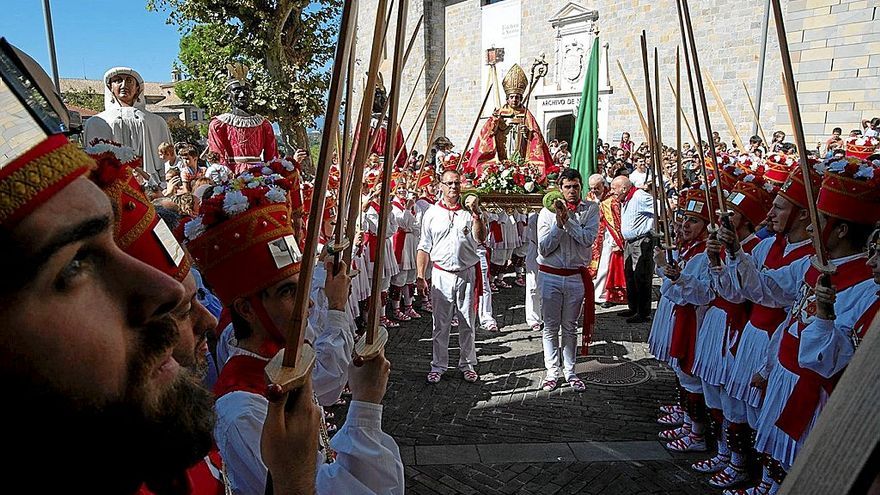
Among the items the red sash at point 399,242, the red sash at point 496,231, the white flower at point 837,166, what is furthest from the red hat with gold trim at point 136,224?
the red sash at point 496,231

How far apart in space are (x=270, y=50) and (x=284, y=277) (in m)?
12.0

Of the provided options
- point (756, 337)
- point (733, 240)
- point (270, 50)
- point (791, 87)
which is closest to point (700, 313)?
point (756, 337)

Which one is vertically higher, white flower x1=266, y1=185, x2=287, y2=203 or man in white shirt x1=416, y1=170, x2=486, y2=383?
white flower x1=266, y1=185, x2=287, y2=203

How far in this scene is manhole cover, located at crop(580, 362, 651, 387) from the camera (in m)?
6.40

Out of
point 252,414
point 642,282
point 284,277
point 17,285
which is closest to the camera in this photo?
point 17,285

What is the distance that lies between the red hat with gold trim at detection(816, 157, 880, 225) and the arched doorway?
22012 mm

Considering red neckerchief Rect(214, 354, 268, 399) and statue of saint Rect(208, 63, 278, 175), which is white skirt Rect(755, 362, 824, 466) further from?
statue of saint Rect(208, 63, 278, 175)

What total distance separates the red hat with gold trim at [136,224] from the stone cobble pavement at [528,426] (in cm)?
320

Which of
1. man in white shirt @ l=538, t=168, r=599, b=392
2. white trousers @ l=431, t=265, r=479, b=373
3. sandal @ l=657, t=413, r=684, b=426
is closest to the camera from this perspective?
sandal @ l=657, t=413, r=684, b=426

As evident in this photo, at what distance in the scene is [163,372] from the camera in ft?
3.23

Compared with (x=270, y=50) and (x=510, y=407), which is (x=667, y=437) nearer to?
(x=510, y=407)

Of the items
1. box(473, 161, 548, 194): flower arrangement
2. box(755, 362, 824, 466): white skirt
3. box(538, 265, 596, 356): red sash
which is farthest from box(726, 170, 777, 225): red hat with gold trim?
box(473, 161, 548, 194): flower arrangement

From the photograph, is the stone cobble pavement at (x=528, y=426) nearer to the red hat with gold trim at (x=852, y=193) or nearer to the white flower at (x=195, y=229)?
the red hat with gold trim at (x=852, y=193)

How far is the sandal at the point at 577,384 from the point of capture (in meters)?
6.17
